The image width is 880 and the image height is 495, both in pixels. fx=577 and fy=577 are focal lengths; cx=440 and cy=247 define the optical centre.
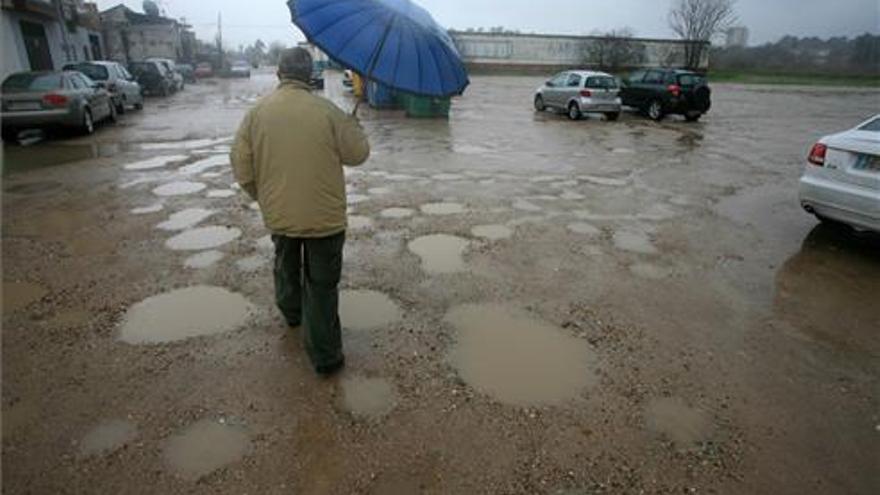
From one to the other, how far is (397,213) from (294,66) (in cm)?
391

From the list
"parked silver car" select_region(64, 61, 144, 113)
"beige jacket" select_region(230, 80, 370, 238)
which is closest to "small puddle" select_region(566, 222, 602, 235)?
"beige jacket" select_region(230, 80, 370, 238)

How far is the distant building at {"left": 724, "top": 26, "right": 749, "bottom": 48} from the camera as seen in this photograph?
58.8 meters

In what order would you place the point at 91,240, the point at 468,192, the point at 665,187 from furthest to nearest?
1. the point at 665,187
2. the point at 468,192
3. the point at 91,240

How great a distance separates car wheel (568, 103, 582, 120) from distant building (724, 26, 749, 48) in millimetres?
48983

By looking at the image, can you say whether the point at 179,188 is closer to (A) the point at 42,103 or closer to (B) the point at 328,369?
(B) the point at 328,369

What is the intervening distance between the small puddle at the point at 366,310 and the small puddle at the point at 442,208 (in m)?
2.46

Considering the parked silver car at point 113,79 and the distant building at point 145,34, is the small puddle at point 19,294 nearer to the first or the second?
the parked silver car at point 113,79

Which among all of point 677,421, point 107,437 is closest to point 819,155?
point 677,421

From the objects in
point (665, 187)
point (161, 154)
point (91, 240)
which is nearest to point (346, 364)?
point (91, 240)

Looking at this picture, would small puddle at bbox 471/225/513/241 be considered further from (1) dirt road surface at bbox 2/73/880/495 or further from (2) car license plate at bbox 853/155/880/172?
(2) car license plate at bbox 853/155/880/172

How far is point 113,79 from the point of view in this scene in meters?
17.2

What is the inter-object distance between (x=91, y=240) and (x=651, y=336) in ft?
17.5

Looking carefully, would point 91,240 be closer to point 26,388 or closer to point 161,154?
point 26,388

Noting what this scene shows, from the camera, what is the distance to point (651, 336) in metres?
4.08
